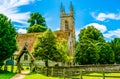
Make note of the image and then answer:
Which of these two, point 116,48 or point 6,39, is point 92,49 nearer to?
point 6,39

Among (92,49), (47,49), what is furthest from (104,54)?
(47,49)

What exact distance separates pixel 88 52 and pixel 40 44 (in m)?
A: 23.7

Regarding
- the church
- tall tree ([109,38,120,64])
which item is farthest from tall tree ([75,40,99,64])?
tall tree ([109,38,120,64])

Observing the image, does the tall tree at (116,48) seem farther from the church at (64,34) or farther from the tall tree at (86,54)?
the tall tree at (86,54)

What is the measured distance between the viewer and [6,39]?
46469 mm

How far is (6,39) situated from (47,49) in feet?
23.4

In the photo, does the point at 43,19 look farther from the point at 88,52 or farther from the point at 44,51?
the point at 44,51

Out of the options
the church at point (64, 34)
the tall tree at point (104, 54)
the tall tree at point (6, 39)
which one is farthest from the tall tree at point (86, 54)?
the tall tree at point (6, 39)

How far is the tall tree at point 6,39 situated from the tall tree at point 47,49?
14.5ft

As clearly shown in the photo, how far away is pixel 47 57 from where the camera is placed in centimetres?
4909

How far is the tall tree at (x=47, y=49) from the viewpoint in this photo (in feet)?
162

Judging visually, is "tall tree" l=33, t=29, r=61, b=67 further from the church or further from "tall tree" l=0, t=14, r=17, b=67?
the church

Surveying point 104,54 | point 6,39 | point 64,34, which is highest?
point 64,34

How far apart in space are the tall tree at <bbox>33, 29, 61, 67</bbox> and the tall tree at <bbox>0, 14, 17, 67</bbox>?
4.41m
